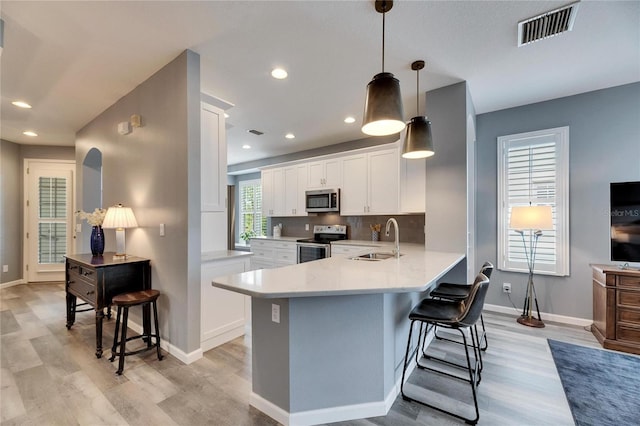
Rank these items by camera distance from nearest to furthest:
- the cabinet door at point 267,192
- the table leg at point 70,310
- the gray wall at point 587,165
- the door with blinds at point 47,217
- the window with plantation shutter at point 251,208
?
the gray wall at point 587,165, the table leg at point 70,310, the door with blinds at point 47,217, the cabinet door at point 267,192, the window with plantation shutter at point 251,208

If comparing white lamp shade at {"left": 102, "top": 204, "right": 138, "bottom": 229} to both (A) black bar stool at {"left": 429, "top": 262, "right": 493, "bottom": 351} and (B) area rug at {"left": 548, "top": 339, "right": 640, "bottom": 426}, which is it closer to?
(A) black bar stool at {"left": 429, "top": 262, "right": 493, "bottom": 351}

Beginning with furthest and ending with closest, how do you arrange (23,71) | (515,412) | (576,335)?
(576,335) → (23,71) → (515,412)

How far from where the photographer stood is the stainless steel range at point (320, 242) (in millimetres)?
4910

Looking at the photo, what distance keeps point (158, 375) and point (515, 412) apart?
2716mm

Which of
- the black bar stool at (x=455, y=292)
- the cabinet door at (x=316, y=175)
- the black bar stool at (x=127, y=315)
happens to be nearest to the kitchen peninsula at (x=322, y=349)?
the black bar stool at (x=455, y=292)

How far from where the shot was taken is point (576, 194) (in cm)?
339

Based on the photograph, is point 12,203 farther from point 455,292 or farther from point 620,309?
point 620,309

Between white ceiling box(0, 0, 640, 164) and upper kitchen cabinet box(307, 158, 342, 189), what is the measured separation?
4.68ft

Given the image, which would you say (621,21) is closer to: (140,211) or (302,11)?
(302,11)

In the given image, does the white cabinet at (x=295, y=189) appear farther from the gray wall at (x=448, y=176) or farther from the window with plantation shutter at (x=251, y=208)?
the gray wall at (x=448, y=176)

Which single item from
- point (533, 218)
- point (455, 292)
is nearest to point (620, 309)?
point (533, 218)

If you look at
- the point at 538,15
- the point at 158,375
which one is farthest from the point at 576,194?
the point at 158,375

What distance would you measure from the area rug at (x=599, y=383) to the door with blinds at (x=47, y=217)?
8064 mm

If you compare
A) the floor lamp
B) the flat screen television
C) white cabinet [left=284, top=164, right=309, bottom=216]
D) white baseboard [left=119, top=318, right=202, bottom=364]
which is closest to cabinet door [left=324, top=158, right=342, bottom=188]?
white cabinet [left=284, top=164, right=309, bottom=216]
